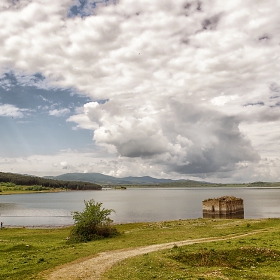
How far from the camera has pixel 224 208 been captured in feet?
381

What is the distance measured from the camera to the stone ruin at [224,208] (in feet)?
379

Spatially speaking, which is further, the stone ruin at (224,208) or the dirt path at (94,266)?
the stone ruin at (224,208)

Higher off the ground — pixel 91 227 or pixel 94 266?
pixel 94 266

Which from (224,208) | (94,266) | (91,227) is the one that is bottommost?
(224,208)

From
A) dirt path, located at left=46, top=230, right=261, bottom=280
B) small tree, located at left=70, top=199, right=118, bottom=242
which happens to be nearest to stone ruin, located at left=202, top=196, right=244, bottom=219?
small tree, located at left=70, top=199, right=118, bottom=242

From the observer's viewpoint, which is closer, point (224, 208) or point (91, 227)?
point (91, 227)

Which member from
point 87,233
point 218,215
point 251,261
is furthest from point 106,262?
point 218,215

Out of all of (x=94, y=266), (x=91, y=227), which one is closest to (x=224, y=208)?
(x=91, y=227)

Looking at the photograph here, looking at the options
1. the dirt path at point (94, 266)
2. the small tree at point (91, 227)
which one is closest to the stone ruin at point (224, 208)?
the small tree at point (91, 227)

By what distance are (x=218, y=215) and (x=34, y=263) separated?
96.9 m

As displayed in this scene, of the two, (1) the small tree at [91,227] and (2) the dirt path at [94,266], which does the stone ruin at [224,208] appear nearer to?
(1) the small tree at [91,227]

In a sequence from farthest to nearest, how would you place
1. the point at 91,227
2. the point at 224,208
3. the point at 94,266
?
the point at 224,208 → the point at 91,227 → the point at 94,266

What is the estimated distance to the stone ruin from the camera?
379 feet

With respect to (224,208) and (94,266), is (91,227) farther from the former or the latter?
(224,208)
